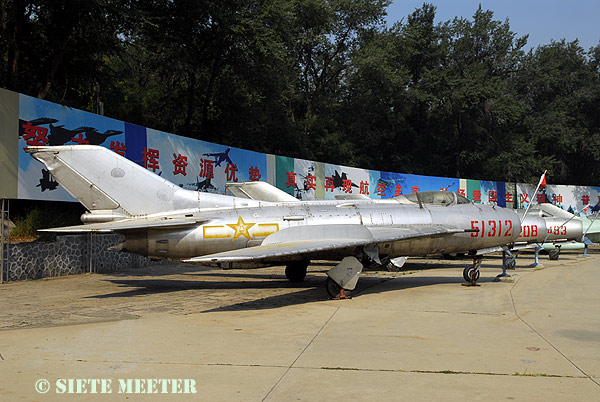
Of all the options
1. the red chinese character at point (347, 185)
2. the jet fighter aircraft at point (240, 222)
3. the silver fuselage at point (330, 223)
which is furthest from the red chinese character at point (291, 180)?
the jet fighter aircraft at point (240, 222)

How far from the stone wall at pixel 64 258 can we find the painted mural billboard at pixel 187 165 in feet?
5.77

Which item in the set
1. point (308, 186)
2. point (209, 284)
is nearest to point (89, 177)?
point (209, 284)

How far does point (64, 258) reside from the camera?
17891 mm

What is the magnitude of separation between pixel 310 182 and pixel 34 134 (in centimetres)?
1626

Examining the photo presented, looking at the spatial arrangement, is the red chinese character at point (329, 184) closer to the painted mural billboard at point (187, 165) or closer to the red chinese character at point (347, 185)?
the painted mural billboard at point (187, 165)

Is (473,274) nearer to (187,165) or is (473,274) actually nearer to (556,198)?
(187,165)

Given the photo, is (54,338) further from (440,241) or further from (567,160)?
(567,160)

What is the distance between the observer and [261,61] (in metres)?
33.8

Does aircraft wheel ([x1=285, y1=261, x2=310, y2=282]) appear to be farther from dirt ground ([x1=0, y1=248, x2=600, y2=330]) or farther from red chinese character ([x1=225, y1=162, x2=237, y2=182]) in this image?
red chinese character ([x1=225, y1=162, x2=237, y2=182])

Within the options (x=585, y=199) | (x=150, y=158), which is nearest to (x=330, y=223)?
(x=150, y=158)

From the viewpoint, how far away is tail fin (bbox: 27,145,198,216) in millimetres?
13609

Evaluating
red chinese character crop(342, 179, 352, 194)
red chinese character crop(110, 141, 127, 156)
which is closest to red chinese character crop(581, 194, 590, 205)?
red chinese character crop(342, 179, 352, 194)

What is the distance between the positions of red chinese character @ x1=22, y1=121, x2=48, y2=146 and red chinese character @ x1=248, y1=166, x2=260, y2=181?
10.9 meters

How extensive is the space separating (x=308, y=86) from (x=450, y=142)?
19.1 m
